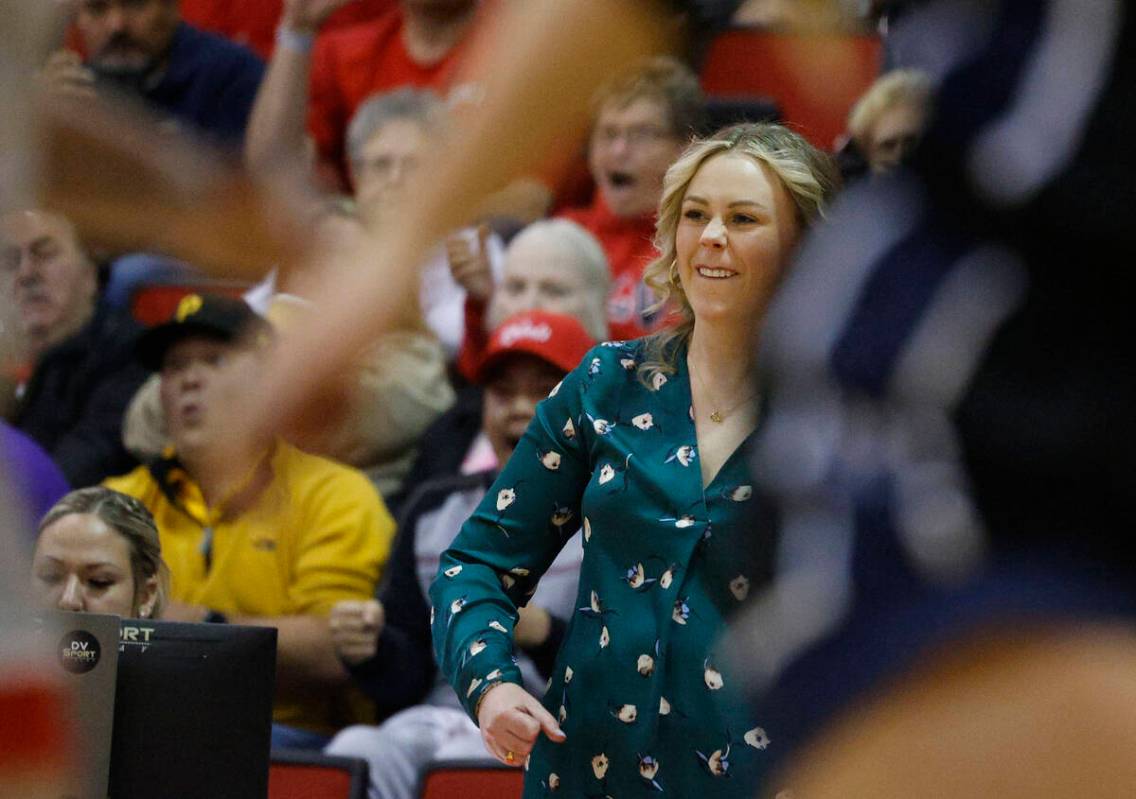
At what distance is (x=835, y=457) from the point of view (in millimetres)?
888

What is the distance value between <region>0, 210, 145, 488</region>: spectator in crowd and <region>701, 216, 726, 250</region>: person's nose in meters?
2.84

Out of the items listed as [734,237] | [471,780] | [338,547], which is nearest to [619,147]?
[338,547]

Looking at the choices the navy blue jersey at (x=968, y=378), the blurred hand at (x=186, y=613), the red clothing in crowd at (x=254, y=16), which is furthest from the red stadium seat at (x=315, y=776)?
the red clothing in crowd at (x=254, y=16)

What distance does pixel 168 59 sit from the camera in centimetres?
540

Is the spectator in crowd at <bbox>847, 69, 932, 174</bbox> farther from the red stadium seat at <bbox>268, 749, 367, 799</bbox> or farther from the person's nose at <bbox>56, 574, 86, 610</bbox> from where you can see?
the person's nose at <bbox>56, 574, 86, 610</bbox>

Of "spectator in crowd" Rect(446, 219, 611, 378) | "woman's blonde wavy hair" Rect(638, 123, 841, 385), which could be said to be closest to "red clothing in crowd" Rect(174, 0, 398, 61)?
"spectator in crowd" Rect(446, 219, 611, 378)

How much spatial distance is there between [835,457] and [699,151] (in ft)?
4.72

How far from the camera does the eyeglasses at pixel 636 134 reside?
181 inches

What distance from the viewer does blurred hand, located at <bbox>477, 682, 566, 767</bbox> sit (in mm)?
2010

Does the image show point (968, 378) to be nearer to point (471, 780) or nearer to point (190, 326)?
point (471, 780)

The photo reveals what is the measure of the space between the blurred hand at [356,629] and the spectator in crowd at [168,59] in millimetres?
1911

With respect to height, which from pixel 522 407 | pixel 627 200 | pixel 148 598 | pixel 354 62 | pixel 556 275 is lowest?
pixel 148 598

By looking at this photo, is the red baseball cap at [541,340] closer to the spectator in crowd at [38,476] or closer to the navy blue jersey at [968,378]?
the spectator in crowd at [38,476]

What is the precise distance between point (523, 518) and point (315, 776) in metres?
1.15
